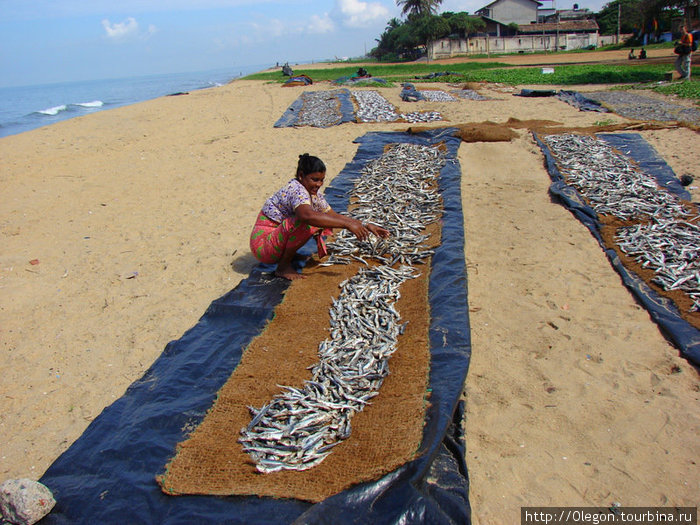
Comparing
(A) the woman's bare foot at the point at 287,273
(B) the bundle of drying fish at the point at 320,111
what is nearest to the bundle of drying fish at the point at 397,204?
(A) the woman's bare foot at the point at 287,273

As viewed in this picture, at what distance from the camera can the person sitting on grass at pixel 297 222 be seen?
178 inches

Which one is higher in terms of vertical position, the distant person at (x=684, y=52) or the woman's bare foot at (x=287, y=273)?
the distant person at (x=684, y=52)

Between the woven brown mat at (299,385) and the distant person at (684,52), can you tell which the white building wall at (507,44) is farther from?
the woven brown mat at (299,385)

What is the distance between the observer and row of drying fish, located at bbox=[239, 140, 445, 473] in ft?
9.51

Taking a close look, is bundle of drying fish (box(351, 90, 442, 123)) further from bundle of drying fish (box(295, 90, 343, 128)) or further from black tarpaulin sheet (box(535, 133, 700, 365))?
black tarpaulin sheet (box(535, 133, 700, 365))

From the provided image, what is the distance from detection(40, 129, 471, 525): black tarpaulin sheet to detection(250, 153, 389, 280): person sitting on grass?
26.2 inches

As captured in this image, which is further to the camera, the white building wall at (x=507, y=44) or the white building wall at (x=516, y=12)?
the white building wall at (x=516, y=12)

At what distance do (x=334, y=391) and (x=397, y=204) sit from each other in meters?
4.15

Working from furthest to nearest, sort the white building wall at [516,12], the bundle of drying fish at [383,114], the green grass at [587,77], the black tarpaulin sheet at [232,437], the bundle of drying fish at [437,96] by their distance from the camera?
1. the white building wall at [516,12]
2. the green grass at [587,77]
3. the bundle of drying fish at [437,96]
4. the bundle of drying fish at [383,114]
5. the black tarpaulin sheet at [232,437]

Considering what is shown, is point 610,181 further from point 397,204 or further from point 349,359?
point 349,359

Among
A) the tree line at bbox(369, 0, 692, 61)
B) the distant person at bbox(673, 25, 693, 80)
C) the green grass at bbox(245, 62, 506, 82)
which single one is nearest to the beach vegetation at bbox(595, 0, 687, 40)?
the tree line at bbox(369, 0, 692, 61)

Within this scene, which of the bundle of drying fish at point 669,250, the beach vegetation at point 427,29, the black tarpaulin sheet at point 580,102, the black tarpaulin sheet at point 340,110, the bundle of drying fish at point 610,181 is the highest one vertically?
the beach vegetation at point 427,29

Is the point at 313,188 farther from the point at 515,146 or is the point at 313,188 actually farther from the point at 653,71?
the point at 653,71

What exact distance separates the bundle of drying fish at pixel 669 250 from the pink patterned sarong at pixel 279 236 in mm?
3569
